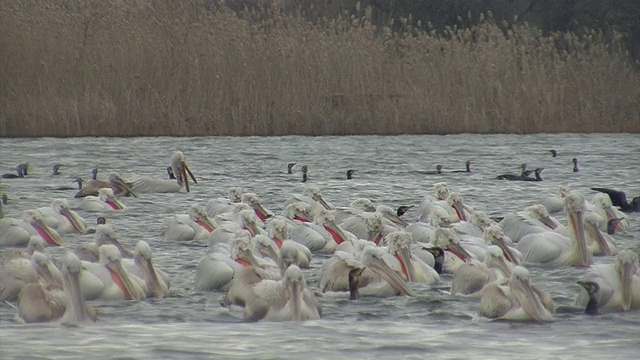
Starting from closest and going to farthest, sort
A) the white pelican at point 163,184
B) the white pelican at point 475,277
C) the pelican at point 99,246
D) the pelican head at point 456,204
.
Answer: the white pelican at point 475,277 → the pelican at point 99,246 → the pelican head at point 456,204 → the white pelican at point 163,184


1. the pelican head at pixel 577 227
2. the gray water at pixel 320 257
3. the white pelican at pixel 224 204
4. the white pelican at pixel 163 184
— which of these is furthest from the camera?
the white pelican at pixel 163 184

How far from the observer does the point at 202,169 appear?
17688 mm

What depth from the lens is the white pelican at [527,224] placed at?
11102 millimetres

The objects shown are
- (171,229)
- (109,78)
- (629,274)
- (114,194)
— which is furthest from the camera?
(109,78)

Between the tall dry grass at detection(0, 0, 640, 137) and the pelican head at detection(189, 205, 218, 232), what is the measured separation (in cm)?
754

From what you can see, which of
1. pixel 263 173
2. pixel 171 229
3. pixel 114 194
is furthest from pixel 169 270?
pixel 263 173

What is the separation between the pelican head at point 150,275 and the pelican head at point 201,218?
2691 mm

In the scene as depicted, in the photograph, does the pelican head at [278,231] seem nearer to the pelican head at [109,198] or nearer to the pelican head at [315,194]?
the pelican head at [315,194]

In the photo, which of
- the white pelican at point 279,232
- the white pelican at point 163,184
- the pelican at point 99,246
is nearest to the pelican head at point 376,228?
the white pelican at point 279,232

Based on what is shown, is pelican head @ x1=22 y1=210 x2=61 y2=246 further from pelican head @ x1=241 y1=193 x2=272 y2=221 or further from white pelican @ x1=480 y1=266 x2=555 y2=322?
white pelican @ x1=480 y1=266 x2=555 y2=322

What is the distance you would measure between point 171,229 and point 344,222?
136 centimetres

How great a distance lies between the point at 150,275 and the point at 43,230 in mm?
2814

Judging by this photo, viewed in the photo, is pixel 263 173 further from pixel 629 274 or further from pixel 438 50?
pixel 629 274

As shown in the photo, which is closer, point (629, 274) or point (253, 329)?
point (253, 329)
